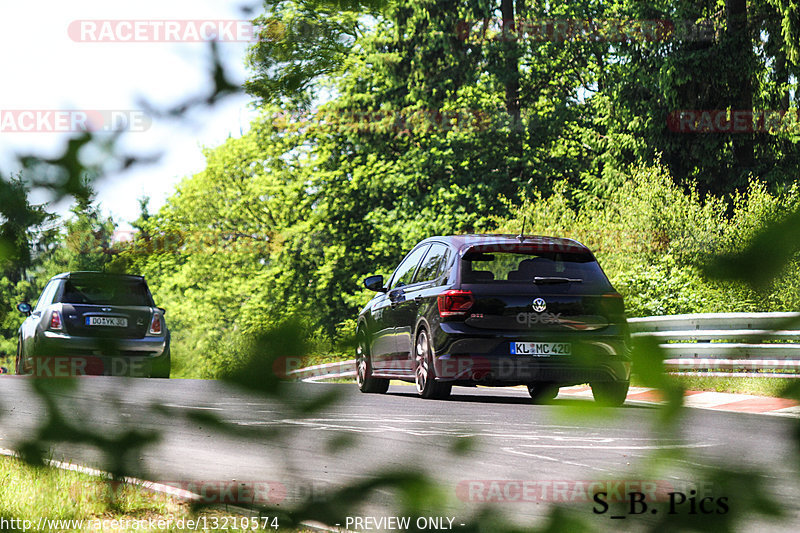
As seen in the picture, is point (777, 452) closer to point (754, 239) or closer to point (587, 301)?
point (754, 239)

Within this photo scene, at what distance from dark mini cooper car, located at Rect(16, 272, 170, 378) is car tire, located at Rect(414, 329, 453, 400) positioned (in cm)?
809

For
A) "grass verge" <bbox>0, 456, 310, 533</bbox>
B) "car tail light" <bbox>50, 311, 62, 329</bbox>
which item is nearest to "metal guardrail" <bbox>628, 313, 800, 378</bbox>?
"grass verge" <bbox>0, 456, 310, 533</bbox>

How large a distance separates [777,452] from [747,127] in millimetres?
27586

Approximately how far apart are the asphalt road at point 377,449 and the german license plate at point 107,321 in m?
0.09

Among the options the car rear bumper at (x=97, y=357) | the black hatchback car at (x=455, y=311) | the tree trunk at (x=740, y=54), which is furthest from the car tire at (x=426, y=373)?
the car rear bumper at (x=97, y=357)

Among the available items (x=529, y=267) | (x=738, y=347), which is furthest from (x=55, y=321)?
(x=529, y=267)

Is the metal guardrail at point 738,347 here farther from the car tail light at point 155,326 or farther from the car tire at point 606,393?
the car tail light at point 155,326

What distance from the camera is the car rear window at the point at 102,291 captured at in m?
1.73

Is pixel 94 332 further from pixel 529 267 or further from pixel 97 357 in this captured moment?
pixel 529 267

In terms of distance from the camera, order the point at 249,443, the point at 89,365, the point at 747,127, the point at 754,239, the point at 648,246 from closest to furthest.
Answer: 1. the point at 754,239
2. the point at 249,443
3. the point at 89,365
4. the point at 648,246
5. the point at 747,127

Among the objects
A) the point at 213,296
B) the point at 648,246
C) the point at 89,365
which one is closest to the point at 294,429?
the point at 89,365

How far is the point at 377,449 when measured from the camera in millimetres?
1661

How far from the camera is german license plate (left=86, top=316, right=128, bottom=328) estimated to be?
1.68m

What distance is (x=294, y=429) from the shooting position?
166 cm
